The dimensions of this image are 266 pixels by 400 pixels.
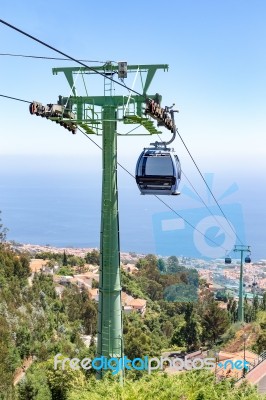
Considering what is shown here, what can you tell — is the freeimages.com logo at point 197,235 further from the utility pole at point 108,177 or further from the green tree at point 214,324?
the utility pole at point 108,177

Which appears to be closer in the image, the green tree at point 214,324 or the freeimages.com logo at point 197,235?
the green tree at point 214,324

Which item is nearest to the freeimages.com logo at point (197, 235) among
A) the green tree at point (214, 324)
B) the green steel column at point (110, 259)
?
the green tree at point (214, 324)

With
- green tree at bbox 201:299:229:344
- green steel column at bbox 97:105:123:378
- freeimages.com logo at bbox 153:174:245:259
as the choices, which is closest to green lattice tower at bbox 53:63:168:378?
green steel column at bbox 97:105:123:378

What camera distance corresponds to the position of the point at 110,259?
7324mm

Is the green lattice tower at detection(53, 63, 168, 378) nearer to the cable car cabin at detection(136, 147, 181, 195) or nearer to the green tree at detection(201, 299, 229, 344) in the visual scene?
the cable car cabin at detection(136, 147, 181, 195)

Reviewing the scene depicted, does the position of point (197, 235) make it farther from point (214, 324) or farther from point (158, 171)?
point (158, 171)

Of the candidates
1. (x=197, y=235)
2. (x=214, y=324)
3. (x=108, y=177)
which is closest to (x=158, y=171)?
(x=108, y=177)

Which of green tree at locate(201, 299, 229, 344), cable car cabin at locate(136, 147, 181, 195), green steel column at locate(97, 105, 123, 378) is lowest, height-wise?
green tree at locate(201, 299, 229, 344)

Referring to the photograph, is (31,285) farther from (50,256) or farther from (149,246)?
(149,246)

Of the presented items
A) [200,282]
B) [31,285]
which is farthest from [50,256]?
[31,285]

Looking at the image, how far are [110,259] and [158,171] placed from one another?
1.58 meters

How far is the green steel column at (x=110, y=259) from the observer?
7.28 m

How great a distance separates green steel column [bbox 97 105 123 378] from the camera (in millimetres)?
7281

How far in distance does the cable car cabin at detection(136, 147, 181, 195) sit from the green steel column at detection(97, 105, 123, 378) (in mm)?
444
